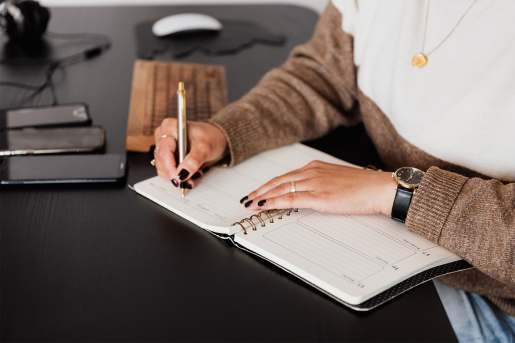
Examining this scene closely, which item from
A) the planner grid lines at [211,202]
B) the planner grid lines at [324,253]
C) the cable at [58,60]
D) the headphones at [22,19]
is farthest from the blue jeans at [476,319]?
the headphones at [22,19]

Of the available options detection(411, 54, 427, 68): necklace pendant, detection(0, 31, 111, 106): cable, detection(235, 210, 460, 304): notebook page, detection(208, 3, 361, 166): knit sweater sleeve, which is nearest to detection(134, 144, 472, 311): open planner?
detection(235, 210, 460, 304): notebook page

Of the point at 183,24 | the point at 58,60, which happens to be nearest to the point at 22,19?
the point at 58,60

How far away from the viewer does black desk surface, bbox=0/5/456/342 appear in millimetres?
460

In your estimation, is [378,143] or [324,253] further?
[378,143]

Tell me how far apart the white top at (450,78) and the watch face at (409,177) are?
122mm

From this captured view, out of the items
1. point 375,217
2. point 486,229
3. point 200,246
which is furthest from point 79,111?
point 486,229

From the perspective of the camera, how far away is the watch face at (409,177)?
1.96ft

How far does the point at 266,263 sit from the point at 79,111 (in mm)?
542

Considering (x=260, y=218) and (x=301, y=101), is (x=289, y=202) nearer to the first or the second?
(x=260, y=218)

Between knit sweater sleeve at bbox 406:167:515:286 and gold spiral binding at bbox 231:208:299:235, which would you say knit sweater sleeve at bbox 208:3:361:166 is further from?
knit sweater sleeve at bbox 406:167:515:286

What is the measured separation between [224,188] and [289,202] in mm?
123

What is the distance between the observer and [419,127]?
28.9 inches

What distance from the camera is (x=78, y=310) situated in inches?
18.6

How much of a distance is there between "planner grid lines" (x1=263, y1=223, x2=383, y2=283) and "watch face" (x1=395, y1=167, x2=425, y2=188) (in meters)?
0.14
